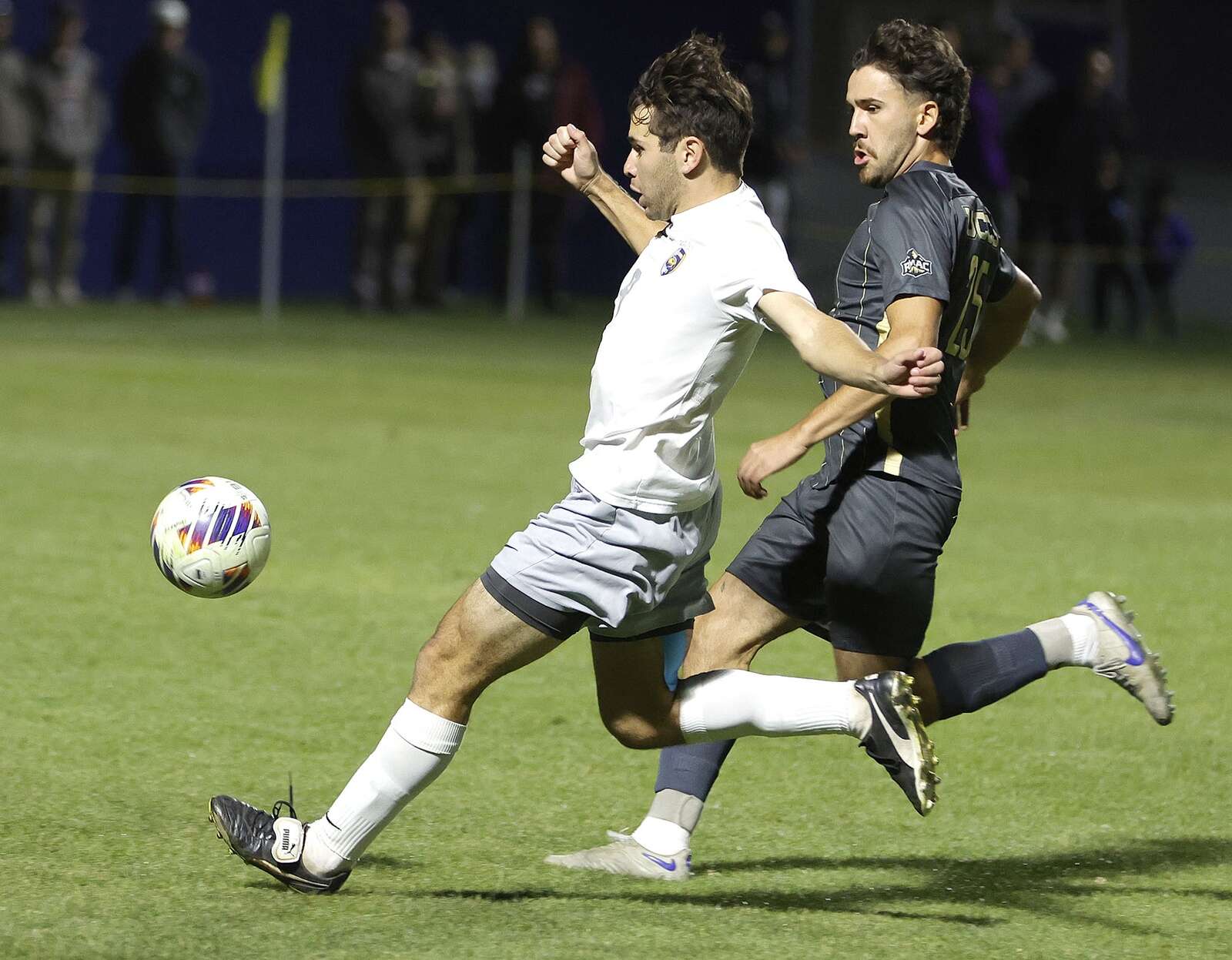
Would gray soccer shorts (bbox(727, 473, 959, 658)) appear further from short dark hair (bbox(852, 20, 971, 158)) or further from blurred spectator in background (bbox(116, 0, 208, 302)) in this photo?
blurred spectator in background (bbox(116, 0, 208, 302))

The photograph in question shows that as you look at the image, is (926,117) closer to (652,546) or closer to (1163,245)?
(652,546)

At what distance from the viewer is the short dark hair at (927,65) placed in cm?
467

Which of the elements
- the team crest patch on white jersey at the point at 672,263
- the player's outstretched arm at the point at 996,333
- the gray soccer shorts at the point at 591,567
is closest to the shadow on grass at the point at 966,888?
the gray soccer shorts at the point at 591,567

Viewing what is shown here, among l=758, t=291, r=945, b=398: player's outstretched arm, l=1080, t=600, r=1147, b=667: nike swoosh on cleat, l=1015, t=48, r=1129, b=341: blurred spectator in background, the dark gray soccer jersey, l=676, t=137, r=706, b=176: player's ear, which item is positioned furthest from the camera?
l=1015, t=48, r=1129, b=341: blurred spectator in background

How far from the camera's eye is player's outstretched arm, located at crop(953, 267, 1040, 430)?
16.8ft

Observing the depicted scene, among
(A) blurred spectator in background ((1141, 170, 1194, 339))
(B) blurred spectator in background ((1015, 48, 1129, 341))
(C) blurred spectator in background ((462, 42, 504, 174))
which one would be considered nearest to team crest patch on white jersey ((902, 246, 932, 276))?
(B) blurred spectator in background ((1015, 48, 1129, 341))

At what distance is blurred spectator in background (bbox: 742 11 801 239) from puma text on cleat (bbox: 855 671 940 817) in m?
16.7

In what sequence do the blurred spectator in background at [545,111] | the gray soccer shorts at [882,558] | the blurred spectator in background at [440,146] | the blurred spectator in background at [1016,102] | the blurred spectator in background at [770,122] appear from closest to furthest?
the gray soccer shorts at [882,558] → the blurred spectator in background at [1016,102] → the blurred spectator in background at [770,122] → the blurred spectator in background at [545,111] → the blurred spectator in background at [440,146]

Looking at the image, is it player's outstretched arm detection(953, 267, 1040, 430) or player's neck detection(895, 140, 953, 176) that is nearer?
player's neck detection(895, 140, 953, 176)

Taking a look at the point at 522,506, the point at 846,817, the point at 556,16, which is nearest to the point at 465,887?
the point at 846,817

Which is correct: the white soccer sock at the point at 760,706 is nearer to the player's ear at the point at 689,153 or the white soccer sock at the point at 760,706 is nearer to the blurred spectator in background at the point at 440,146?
the player's ear at the point at 689,153

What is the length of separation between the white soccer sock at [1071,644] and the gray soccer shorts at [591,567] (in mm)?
1062

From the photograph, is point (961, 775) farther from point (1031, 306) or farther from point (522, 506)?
point (522, 506)

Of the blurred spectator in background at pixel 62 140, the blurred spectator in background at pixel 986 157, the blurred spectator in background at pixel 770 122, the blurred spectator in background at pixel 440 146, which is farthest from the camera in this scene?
the blurred spectator in background at pixel 440 146
